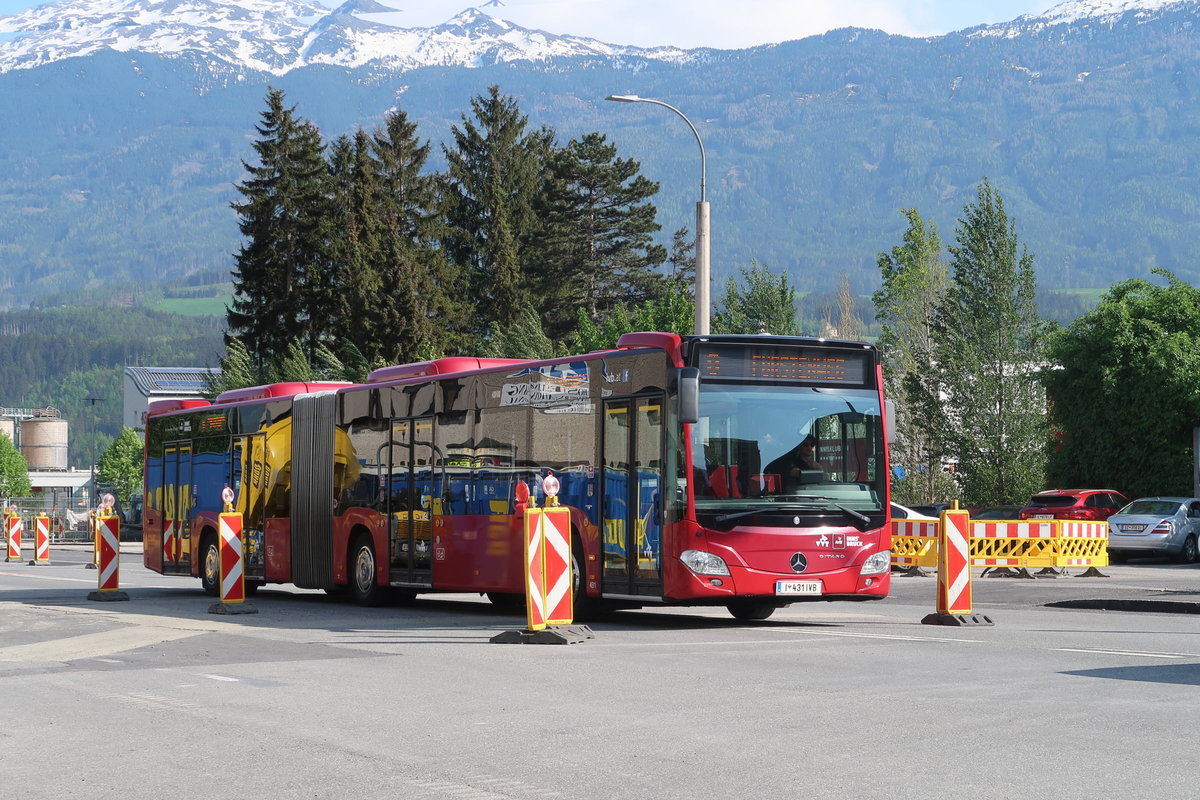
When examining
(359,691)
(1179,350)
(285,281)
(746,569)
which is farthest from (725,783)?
(285,281)

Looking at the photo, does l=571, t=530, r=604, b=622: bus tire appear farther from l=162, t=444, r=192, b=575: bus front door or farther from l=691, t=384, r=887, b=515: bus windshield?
l=162, t=444, r=192, b=575: bus front door

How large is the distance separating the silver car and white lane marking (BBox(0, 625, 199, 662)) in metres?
26.4

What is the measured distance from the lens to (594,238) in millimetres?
81625

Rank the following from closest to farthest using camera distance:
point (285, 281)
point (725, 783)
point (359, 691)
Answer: point (725, 783) < point (359, 691) < point (285, 281)

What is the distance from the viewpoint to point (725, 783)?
25.4 feet

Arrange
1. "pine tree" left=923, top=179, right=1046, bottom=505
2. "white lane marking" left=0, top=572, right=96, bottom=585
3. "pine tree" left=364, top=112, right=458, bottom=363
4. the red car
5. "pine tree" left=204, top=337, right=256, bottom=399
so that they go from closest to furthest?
"white lane marking" left=0, top=572, right=96, bottom=585 → the red car → "pine tree" left=923, top=179, right=1046, bottom=505 → "pine tree" left=204, top=337, right=256, bottom=399 → "pine tree" left=364, top=112, right=458, bottom=363

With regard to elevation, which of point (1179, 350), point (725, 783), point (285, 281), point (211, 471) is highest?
point (285, 281)

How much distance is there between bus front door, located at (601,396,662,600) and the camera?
16469mm

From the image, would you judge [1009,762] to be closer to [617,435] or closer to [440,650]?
[440,650]

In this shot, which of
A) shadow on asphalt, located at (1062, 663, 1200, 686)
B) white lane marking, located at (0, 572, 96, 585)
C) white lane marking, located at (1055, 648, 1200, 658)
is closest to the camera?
shadow on asphalt, located at (1062, 663, 1200, 686)

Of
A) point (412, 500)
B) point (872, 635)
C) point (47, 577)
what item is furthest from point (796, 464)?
point (47, 577)

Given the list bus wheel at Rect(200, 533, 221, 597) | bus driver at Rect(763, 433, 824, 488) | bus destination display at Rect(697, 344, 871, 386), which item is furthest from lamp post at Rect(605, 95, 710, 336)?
bus driver at Rect(763, 433, 824, 488)

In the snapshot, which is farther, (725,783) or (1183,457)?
(1183,457)

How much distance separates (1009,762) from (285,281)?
64652 mm
